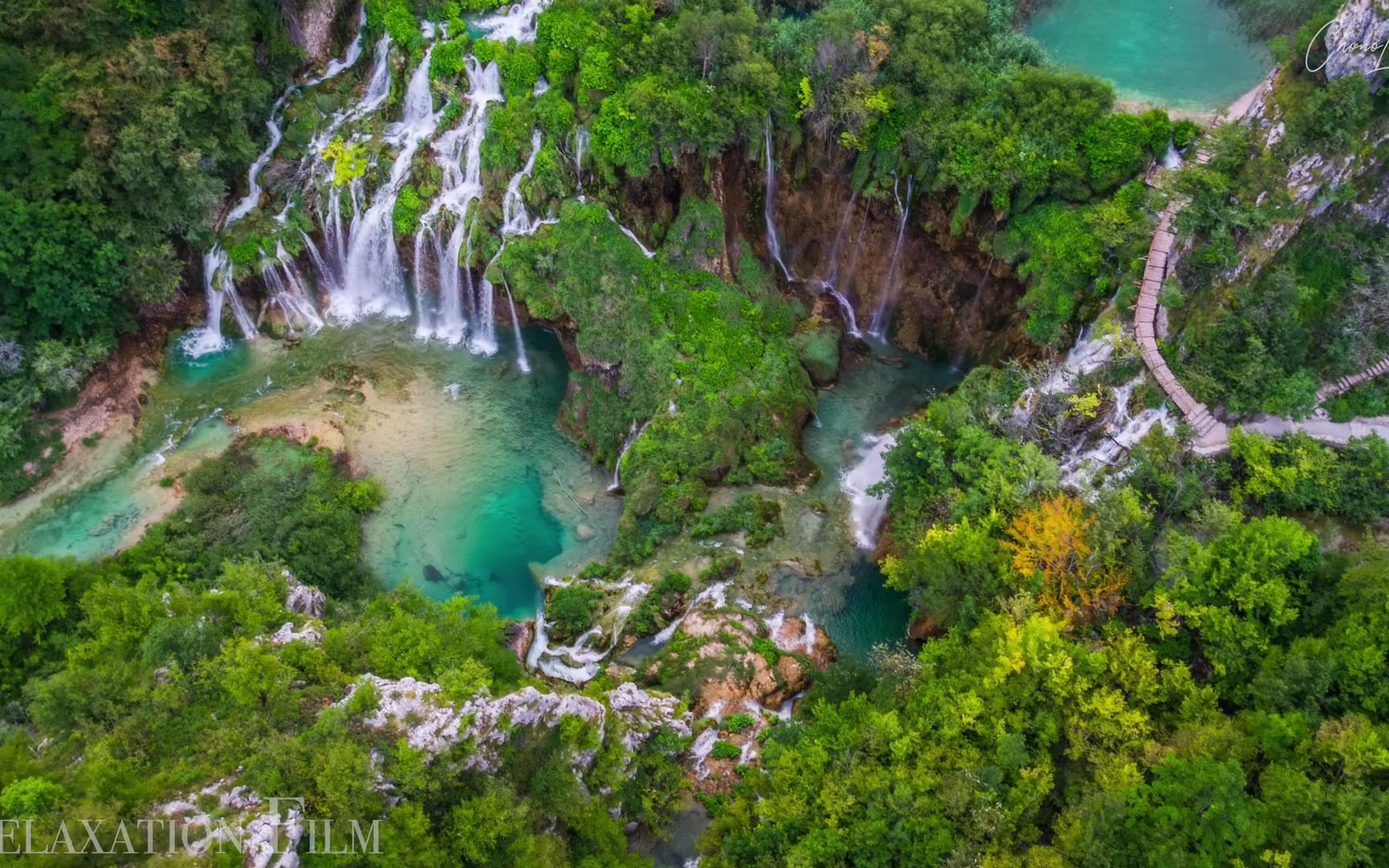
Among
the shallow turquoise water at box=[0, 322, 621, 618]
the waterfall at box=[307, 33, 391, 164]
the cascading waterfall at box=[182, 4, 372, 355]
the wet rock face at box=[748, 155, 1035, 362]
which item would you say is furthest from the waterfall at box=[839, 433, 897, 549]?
the waterfall at box=[307, 33, 391, 164]

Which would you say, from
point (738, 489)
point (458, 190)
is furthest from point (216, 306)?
point (738, 489)

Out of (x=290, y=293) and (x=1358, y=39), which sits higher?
(x=1358, y=39)

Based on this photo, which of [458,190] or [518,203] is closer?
[518,203]

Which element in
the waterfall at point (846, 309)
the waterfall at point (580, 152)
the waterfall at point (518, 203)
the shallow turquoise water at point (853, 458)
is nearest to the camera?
the shallow turquoise water at point (853, 458)

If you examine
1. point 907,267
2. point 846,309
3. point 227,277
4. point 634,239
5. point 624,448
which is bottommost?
point 624,448

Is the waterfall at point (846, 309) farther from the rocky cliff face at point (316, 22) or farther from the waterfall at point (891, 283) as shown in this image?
the rocky cliff face at point (316, 22)

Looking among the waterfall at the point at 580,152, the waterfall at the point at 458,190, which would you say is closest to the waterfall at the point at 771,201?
the waterfall at the point at 580,152

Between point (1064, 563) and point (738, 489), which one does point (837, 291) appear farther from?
point (1064, 563)

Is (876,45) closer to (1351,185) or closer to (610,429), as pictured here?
(1351,185)
